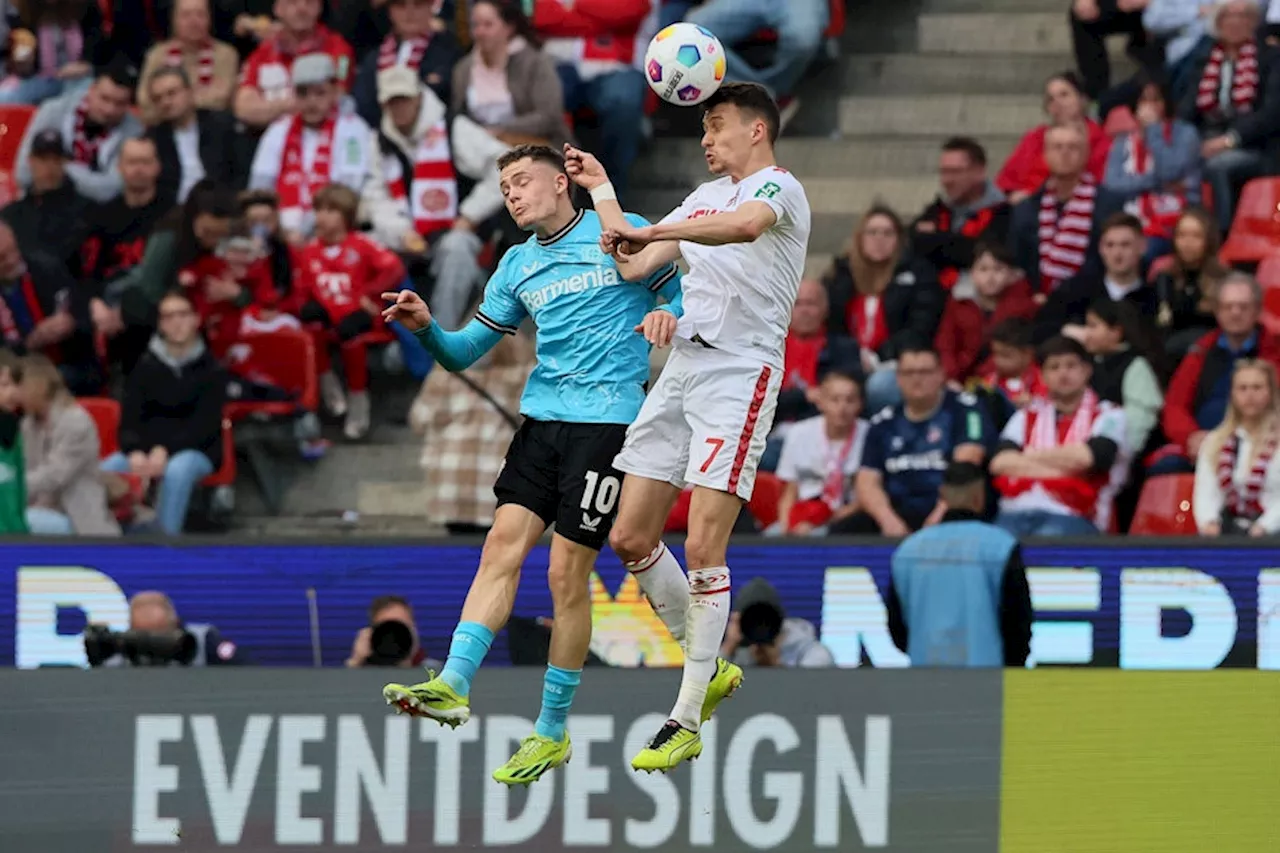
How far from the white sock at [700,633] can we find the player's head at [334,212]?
19.4 feet

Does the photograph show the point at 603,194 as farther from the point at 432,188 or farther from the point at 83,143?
the point at 83,143

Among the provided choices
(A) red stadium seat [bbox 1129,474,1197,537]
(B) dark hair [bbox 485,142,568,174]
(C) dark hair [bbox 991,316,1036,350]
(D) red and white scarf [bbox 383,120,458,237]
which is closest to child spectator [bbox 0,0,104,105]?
(D) red and white scarf [bbox 383,120,458,237]

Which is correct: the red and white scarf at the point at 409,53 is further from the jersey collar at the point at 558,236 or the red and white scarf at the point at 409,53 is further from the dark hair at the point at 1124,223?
the jersey collar at the point at 558,236

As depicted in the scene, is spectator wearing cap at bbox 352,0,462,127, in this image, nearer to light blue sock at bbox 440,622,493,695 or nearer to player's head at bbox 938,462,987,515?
player's head at bbox 938,462,987,515

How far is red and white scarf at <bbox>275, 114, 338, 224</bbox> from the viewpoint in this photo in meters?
15.1

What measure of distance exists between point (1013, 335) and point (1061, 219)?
92 cm

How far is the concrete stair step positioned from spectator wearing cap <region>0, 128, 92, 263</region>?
4.39 metres

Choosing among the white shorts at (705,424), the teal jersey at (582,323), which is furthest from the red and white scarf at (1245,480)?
the teal jersey at (582,323)

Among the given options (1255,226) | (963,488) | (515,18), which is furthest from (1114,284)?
(515,18)

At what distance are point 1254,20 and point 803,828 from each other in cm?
565

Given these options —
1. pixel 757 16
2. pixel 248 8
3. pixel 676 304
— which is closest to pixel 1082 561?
pixel 676 304

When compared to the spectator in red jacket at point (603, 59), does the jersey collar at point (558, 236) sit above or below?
below

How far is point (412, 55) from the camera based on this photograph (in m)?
15.4

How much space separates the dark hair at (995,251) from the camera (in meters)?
14.0
